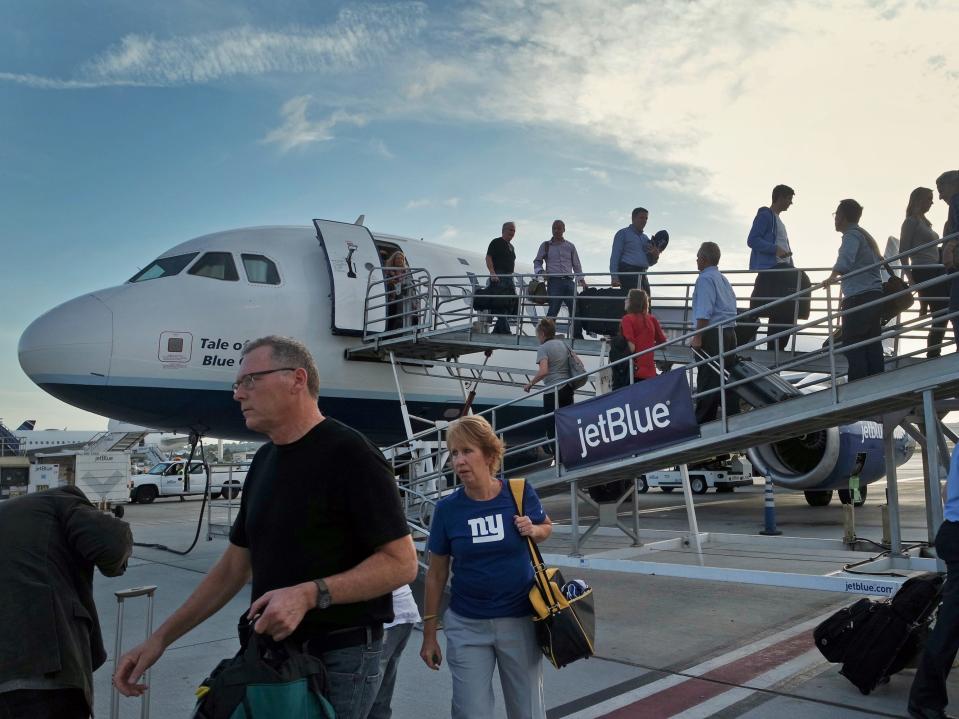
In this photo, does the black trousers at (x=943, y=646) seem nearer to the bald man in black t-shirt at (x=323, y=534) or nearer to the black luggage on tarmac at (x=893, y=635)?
the black luggage on tarmac at (x=893, y=635)

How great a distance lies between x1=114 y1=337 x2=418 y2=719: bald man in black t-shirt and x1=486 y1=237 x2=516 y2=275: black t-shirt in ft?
31.3

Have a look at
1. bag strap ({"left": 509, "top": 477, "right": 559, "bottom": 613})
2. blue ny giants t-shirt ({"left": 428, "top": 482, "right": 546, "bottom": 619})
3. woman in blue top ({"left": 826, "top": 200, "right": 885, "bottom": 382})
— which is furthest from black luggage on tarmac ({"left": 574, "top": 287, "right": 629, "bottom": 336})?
blue ny giants t-shirt ({"left": 428, "top": 482, "right": 546, "bottom": 619})

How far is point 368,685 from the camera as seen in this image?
2293 millimetres

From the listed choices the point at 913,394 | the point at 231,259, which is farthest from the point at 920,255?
the point at 231,259

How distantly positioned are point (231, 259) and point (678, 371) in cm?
710

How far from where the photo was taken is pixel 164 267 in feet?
35.9

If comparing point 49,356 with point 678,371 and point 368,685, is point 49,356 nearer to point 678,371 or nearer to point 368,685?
point 678,371

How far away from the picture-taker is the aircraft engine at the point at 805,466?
11.2 metres

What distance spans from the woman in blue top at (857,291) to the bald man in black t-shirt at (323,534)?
15.4 feet

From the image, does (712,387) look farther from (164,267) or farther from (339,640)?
(164,267)

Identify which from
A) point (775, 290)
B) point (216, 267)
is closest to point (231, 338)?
point (216, 267)

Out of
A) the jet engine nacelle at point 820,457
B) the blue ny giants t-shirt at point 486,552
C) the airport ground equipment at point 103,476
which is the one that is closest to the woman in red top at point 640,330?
the jet engine nacelle at point 820,457

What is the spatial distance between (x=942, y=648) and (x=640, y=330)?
4246mm

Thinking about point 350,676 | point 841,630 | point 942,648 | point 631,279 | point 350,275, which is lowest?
point 841,630
